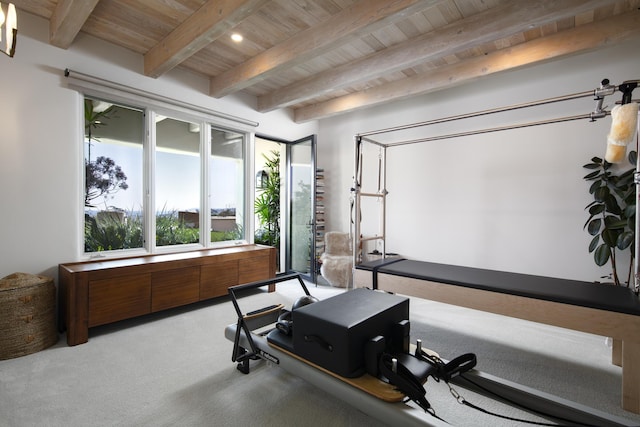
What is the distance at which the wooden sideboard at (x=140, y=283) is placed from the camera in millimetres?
2537

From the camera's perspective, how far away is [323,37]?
262 cm

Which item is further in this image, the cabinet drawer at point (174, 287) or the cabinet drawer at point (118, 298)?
the cabinet drawer at point (174, 287)

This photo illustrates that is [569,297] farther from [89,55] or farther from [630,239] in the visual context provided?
[89,55]

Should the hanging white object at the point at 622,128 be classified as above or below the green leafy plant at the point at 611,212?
above

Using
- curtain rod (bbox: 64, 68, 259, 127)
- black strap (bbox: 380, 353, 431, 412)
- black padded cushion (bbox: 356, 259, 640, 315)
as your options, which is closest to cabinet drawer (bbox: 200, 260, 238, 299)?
black padded cushion (bbox: 356, 259, 640, 315)

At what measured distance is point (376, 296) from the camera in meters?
1.83

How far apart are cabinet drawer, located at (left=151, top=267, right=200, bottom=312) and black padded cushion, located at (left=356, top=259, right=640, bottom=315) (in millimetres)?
1894

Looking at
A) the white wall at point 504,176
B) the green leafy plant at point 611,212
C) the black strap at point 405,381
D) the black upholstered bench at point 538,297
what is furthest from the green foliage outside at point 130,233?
the green leafy plant at point 611,212

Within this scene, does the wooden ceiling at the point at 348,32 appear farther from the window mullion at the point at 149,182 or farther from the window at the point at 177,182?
the window at the point at 177,182

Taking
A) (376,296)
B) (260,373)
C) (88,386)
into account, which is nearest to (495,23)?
(376,296)

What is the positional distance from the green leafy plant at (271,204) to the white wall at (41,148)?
2633mm

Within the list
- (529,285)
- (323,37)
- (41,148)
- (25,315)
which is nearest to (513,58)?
(323,37)

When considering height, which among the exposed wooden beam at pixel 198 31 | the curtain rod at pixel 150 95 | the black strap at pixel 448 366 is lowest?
the black strap at pixel 448 366

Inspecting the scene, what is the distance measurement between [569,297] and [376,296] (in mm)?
1350
